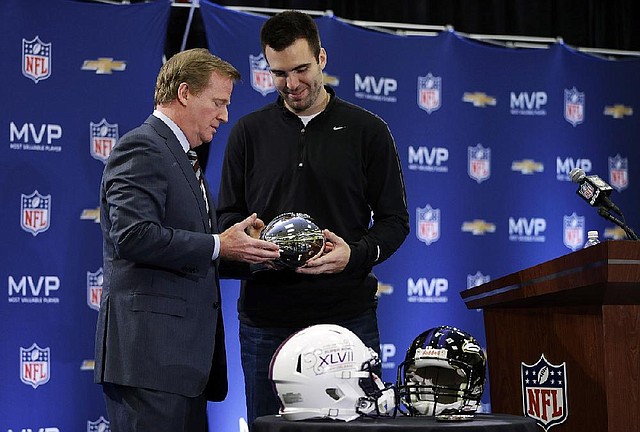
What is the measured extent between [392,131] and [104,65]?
1.98 metres

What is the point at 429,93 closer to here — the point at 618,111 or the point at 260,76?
the point at 260,76

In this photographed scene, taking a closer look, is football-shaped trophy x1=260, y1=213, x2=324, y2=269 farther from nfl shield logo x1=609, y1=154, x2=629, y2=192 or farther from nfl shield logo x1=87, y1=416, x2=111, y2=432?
nfl shield logo x1=609, y1=154, x2=629, y2=192

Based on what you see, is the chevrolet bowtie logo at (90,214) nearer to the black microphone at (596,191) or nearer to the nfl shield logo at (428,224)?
Result: the nfl shield logo at (428,224)

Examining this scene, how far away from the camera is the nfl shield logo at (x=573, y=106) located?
6.88m

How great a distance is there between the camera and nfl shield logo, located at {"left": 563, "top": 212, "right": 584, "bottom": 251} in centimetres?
679

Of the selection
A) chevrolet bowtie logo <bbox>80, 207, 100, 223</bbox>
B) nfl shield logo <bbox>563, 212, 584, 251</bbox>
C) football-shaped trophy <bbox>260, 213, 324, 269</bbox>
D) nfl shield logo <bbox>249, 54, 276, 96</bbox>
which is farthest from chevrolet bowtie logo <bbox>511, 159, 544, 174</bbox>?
football-shaped trophy <bbox>260, 213, 324, 269</bbox>

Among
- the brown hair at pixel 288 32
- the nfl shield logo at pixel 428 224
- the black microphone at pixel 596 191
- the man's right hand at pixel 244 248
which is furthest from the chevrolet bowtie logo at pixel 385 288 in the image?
the black microphone at pixel 596 191

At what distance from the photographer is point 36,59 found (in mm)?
5652

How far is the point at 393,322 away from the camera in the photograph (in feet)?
20.7

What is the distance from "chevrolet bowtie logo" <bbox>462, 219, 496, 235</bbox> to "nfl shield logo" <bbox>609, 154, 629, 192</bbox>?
105 centimetres

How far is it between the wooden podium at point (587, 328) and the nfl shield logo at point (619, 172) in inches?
156

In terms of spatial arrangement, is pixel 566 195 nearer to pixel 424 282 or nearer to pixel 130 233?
pixel 424 282

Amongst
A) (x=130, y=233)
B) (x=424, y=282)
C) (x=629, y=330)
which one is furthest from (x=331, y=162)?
(x=424, y=282)

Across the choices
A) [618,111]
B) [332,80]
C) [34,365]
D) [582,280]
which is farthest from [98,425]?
[618,111]
